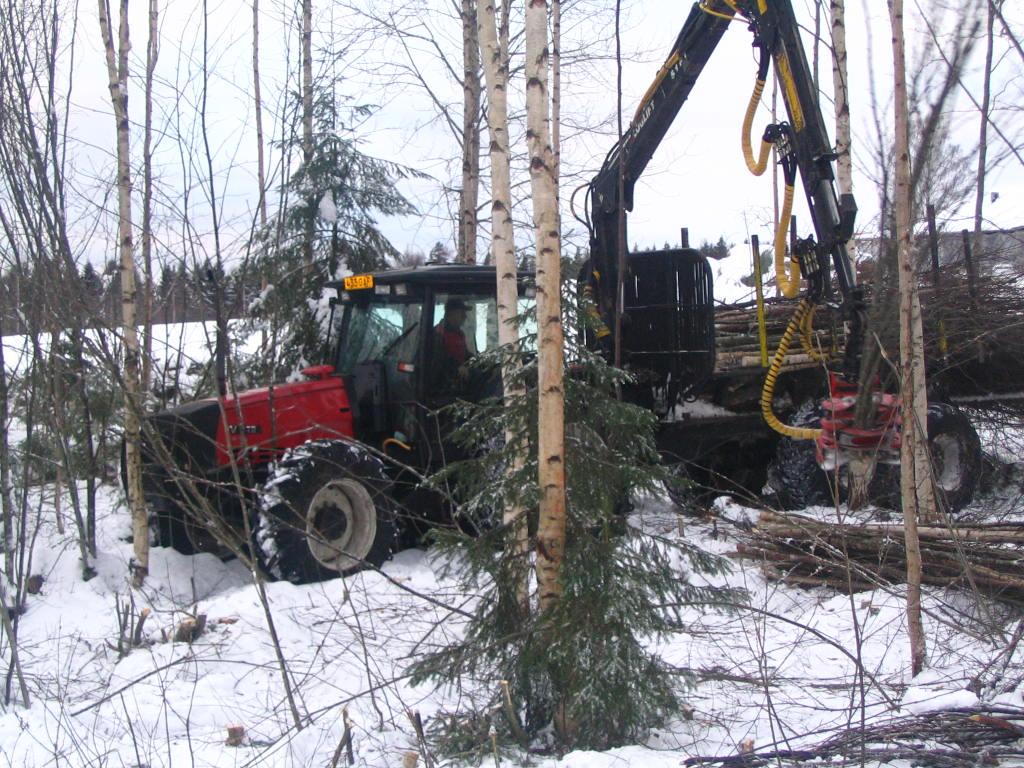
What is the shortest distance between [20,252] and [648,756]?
176 inches

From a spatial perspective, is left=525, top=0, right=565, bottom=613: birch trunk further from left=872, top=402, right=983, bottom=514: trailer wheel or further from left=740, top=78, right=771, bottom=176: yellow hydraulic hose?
left=872, top=402, right=983, bottom=514: trailer wheel

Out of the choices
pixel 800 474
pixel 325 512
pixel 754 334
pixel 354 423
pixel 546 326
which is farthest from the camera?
pixel 754 334

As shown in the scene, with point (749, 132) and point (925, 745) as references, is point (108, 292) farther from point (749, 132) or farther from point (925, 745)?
point (925, 745)

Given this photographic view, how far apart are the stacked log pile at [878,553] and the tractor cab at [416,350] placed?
95.9 inches

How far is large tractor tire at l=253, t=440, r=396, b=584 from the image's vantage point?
22.1ft

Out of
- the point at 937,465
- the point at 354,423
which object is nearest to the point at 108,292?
the point at 354,423

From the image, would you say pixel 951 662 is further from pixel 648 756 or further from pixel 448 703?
pixel 448 703

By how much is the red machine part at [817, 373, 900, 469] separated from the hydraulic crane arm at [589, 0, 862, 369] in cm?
41

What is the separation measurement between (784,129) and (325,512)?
15.6 ft

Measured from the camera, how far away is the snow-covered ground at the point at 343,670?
4.20 metres

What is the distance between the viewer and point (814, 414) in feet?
29.2

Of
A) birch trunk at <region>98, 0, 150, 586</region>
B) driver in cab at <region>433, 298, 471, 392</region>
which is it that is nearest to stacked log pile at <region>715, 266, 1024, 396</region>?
driver in cab at <region>433, 298, 471, 392</region>

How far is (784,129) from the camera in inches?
313

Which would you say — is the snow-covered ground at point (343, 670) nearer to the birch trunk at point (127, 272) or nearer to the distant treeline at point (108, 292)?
A: the birch trunk at point (127, 272)
